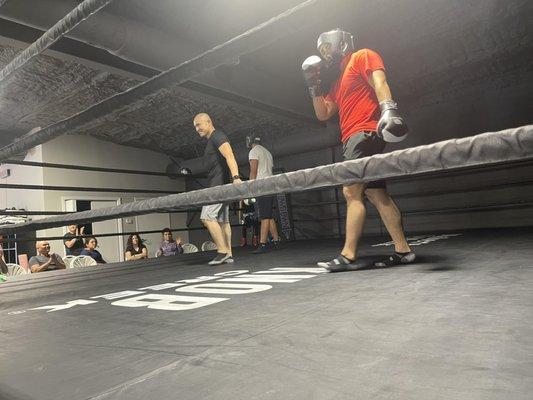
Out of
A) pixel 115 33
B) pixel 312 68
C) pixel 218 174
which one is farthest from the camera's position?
pixel 115 33

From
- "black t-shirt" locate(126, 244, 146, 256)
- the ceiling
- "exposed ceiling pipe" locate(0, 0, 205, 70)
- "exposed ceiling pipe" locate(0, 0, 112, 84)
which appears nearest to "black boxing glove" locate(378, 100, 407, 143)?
"exposed ceiling pipe" locate(0, 0, 112, 84)

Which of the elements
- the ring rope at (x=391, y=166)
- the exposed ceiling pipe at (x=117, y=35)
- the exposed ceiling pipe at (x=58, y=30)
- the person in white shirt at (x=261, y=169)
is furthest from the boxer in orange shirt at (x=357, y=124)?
the exposed ceiling pipe at (x=117, y=35)

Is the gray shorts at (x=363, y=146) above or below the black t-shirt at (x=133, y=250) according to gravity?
above

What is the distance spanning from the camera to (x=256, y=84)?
4551mm

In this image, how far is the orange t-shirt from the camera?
1.68m

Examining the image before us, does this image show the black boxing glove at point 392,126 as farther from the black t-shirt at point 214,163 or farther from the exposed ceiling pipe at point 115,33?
the exposed ceiling pipe at point 115,33

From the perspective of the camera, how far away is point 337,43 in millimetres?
1679

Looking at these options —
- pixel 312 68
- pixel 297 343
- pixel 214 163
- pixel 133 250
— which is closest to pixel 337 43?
pixel 312 68

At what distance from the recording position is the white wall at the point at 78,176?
6.10 metres

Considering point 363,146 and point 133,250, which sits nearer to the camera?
point 363,146

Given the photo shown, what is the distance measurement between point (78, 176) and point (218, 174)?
4888 millimetres

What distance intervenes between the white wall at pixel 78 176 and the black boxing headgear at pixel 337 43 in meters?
5.69

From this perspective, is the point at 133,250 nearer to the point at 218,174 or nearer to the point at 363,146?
the point at 218,174

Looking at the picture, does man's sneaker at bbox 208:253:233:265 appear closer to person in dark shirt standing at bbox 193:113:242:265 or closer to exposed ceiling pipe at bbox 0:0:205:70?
person in dark shirt standing at bbox 193:113:242:265
